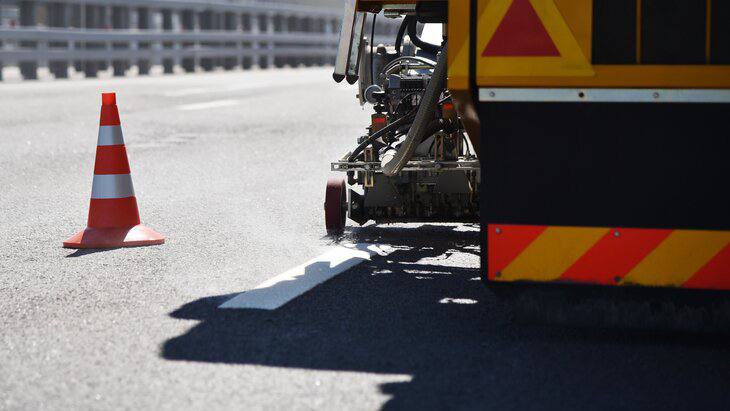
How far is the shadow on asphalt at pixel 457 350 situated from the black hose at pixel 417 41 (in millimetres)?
1918

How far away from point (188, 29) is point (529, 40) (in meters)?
28.3

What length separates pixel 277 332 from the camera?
4.93m

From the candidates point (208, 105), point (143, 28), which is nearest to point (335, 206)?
Answer: point (208, 105)

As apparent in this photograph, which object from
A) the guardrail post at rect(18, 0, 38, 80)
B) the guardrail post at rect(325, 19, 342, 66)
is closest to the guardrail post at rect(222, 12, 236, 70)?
the guardrail post at rect(325, 19, 342, 66)

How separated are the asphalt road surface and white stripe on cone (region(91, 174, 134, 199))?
0.36 metres

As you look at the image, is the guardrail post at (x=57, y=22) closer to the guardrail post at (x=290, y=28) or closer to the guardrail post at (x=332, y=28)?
the guardrail post at (x=290, y=28)

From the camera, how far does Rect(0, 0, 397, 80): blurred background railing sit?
25328 millimetres

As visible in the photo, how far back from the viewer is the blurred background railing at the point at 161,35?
25.3 metres

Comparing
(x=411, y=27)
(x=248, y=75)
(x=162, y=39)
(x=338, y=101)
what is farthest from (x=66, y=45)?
(x=411, y=27)

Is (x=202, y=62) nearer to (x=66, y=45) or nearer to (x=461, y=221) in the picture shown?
(x=66, y=45)

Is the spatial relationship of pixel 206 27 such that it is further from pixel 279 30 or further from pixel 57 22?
pixel 57 22

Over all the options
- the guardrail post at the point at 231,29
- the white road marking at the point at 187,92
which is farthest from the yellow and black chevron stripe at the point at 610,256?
the guardrail post at the point at 231,29

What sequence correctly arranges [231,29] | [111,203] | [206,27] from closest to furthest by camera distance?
[111,203]
[206,27]
[231,29]

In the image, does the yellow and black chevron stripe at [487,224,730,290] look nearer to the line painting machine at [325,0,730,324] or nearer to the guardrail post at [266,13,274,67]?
the line painting machine at [325,0,730,324]
